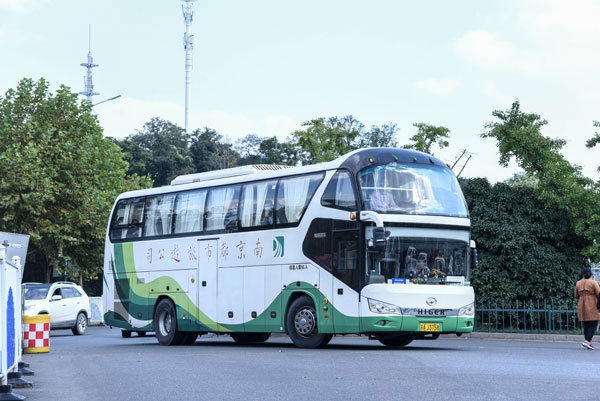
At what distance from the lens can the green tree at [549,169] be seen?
27.3 meters

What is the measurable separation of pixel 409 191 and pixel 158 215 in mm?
7418

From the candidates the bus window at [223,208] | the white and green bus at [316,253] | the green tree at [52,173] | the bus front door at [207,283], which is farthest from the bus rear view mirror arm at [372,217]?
the green tree at [52,173]

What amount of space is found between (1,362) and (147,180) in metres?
48.4

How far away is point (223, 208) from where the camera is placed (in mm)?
22016

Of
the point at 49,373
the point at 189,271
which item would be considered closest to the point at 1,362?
the point at 49,373

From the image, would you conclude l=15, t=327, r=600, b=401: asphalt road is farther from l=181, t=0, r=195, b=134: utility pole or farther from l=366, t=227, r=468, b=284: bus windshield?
l=181, t=0, r=195, b=134: utility pole

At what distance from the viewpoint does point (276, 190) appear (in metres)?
20.5

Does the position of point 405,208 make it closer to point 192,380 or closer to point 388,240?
point 388,240

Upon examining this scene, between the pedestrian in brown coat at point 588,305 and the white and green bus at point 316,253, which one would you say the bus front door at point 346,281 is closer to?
the white and green bus at point 316,253

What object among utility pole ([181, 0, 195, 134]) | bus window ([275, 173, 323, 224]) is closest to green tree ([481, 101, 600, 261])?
bus window ([275, 173, 323, 224])

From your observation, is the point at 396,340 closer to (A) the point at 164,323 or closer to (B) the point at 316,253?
(B) the point at 316,253

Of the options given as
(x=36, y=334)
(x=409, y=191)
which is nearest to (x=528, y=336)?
(x=409, y=191)

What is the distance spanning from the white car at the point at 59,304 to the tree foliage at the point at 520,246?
13585 mm

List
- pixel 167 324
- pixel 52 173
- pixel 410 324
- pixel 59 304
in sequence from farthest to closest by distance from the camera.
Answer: pixel 52 173
pixel 59 304
pixel 167 324
pixel 410 324
